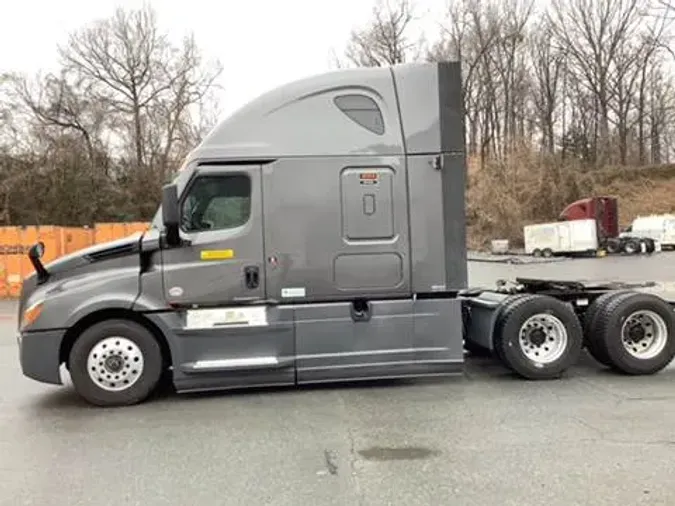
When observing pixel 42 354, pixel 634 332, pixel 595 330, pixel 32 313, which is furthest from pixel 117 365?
pixel 634 332

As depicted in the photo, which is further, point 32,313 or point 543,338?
point 543,338

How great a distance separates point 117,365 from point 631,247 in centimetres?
3841

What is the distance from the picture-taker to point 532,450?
5637 mm

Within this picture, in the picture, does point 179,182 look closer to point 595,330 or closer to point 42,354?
point 42,354

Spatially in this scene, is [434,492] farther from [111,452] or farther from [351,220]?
[351,220]

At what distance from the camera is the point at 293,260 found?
7.78 meters

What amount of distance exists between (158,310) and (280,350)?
1.34 metres

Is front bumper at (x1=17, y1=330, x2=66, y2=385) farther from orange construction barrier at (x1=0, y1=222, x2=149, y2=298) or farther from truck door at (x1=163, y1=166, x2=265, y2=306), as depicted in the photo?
orange construction barrier at (x1=0, y1=222, x2=149, y2=298)

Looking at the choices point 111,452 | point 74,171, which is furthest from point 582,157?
point 111,452

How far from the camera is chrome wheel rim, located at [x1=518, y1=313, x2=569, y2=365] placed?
8.31 meters

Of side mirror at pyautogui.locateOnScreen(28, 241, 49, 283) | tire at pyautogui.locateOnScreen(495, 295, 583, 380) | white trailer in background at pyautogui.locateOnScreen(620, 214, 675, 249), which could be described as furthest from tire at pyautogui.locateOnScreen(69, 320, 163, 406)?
white trailer in background at pyautogui.locateOnScreen(620, 214, 675, 249)

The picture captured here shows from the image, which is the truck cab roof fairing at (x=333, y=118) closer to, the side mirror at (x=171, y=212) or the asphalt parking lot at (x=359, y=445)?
the side mirror at (x=171, y=212)

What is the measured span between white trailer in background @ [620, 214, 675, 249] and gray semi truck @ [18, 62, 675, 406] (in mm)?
38887

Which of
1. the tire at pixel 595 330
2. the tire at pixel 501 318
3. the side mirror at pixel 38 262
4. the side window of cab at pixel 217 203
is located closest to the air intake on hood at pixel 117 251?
the side mirror at pixel 38 262
